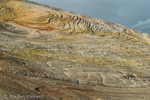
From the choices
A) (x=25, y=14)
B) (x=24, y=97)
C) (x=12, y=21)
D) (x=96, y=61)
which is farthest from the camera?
(x=25, y=14)

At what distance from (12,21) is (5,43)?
12.4 meters

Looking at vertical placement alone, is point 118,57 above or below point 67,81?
above

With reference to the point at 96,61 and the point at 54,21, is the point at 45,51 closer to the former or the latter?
the point at 96,61

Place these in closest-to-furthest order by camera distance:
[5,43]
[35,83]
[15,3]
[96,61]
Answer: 1. [35,83]
2. [5,43]
3. [96,61]
4. [15,3]

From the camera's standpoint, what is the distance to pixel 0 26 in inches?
843

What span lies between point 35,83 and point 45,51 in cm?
733

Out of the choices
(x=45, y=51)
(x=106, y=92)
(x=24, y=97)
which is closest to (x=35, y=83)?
(x=24, y=97)

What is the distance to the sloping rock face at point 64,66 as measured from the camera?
30.7 feet

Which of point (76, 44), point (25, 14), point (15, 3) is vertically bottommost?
point (76, 44)

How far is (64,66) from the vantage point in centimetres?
1352

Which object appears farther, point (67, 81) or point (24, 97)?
point (67, 81)

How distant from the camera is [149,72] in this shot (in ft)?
51.6

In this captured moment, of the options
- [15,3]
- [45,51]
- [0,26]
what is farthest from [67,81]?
[15,3]

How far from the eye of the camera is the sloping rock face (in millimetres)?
9352
